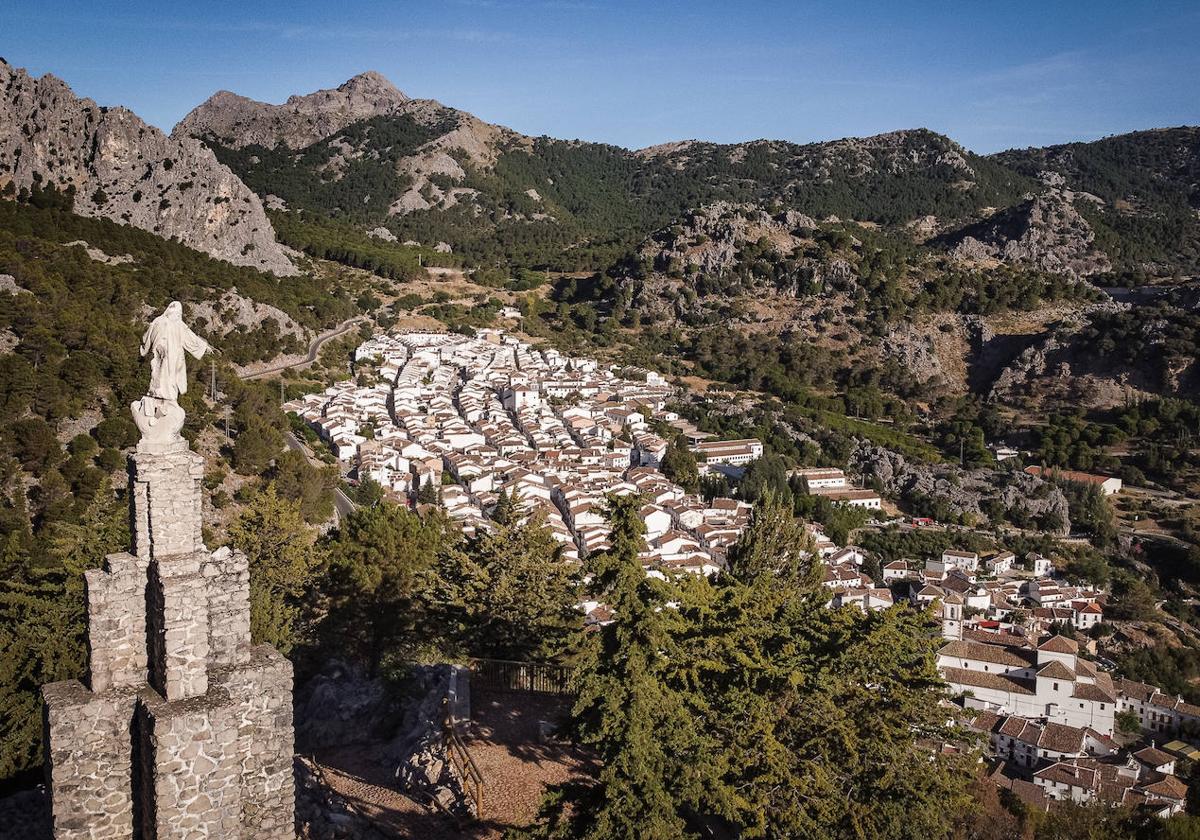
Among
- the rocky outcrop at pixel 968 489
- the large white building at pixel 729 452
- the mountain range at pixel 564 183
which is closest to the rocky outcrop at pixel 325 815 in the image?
the large white building at pixel 729 452

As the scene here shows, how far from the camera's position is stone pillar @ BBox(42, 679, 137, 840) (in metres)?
5.73

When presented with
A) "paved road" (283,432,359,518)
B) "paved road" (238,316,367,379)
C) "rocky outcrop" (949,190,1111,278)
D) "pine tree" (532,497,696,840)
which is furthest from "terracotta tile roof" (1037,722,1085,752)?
"rocky outcrop" (949,190,1111,278)

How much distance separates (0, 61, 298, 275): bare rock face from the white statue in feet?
194

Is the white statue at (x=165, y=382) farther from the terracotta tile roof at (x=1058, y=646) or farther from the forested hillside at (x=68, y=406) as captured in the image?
the terracotta tile roof at (x=1058, y=646)

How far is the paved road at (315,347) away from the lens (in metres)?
48.8

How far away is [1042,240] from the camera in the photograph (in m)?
107

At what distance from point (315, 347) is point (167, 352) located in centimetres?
5500

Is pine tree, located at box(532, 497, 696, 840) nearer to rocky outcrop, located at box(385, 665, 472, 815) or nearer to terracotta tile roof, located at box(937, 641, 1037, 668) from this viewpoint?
rocky outcrop, located at box(385, 665, 472, 815)

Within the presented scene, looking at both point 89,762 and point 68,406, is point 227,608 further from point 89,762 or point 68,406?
point 68,406

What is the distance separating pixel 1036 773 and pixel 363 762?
2013 centimetres

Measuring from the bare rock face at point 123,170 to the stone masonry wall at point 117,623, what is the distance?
59723 millimetres

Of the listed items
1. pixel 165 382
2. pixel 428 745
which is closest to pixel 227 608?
pixel 165 382

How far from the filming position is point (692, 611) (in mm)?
9883

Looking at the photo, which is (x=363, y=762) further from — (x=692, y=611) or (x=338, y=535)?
(x=338, y=535)
